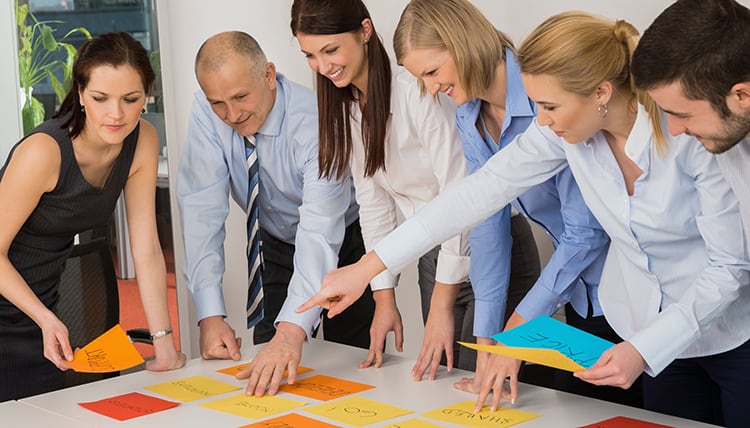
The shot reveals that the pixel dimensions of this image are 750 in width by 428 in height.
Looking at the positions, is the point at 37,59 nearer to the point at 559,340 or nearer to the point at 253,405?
the point at 253,405

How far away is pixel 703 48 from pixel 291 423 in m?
0.93

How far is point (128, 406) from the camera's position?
1865 millimetres

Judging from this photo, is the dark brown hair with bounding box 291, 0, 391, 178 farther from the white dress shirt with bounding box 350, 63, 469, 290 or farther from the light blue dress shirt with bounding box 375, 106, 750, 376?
the light blue dress shirt with bounding box 375, 106, 750, 376

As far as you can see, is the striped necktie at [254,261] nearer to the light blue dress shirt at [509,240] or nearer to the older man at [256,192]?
the older man at [256,192]

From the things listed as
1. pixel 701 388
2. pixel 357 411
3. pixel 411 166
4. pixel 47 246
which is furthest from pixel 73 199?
pixel 701 388

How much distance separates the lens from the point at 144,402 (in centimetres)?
189

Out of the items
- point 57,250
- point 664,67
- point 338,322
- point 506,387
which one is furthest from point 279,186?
point 664,67

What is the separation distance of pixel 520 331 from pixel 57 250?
4.05 feet

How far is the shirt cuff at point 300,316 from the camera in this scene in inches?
84.8

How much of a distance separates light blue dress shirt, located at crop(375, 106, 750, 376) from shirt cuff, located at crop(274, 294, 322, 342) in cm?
30

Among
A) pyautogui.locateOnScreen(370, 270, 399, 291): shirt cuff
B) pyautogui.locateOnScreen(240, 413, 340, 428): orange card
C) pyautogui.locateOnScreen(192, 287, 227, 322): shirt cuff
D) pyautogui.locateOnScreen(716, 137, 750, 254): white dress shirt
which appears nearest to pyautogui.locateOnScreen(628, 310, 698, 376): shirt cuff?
pyautogui.locateOnScreen(716, 137, 750, 254): white dress shirt

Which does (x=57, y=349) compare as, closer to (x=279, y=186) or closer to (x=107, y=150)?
(x=107, y=150)

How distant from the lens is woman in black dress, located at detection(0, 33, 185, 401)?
83.2 inches

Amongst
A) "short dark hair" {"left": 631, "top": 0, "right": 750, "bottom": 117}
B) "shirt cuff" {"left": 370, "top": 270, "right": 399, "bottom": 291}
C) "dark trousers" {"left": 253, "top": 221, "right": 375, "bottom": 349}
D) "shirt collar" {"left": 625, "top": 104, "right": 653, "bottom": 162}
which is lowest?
"dark trousers" {"left": 253, "top": 221, "right": 375, "bottom": 349}
